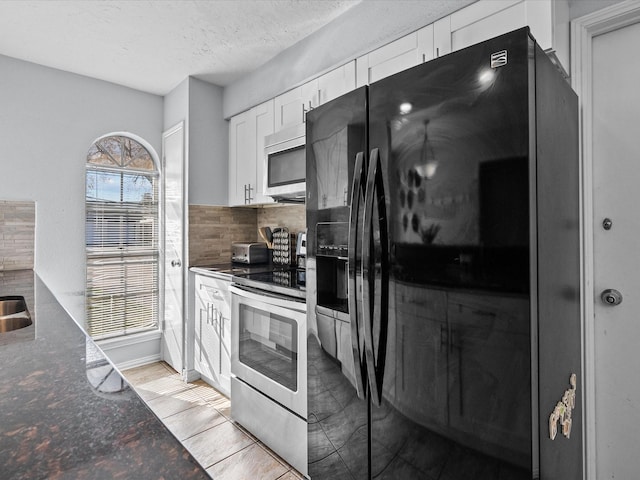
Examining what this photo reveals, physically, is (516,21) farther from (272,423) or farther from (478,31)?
(272,423)

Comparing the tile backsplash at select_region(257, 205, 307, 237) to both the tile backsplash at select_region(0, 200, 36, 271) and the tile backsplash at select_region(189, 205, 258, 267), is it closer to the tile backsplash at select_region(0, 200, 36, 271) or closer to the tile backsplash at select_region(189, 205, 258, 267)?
the tile backsplash at select_region(189, 205, 258, 267)

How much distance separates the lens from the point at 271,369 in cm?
197

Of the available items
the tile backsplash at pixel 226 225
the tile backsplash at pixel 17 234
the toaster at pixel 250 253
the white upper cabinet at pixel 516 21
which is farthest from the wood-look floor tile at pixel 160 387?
the white upper cabinet at pixel 516 21

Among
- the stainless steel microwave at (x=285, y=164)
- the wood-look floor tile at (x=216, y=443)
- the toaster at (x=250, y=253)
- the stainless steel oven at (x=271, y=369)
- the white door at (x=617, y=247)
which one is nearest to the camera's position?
the white door at (x=617, y=247)

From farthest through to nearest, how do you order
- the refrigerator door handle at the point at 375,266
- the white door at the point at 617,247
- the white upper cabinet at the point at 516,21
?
the white door at the point at 617,247
the white upper cabinet at the point at 516,21
the refrigerator door handle at the point at 375,266

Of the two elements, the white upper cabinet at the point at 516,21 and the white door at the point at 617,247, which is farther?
the white door at the point at 617,247

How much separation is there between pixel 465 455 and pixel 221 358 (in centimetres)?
203

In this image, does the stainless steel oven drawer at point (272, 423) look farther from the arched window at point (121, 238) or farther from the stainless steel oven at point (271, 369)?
the arched window at point (121, 238)

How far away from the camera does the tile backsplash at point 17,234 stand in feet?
8.51

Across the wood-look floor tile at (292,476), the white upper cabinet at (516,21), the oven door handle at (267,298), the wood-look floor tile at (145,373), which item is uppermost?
the white upper cabinet at (516,21)

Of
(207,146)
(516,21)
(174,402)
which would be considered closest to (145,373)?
(174,402)

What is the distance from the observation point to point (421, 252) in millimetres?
1090

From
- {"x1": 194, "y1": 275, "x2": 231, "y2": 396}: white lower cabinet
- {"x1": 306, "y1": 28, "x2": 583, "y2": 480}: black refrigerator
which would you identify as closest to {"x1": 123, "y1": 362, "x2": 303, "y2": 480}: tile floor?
{"x1": 194, "y1": 275, "x2": 231, "y2": 396}: white lower cabinet

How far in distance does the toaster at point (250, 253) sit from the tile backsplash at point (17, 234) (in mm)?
1526
